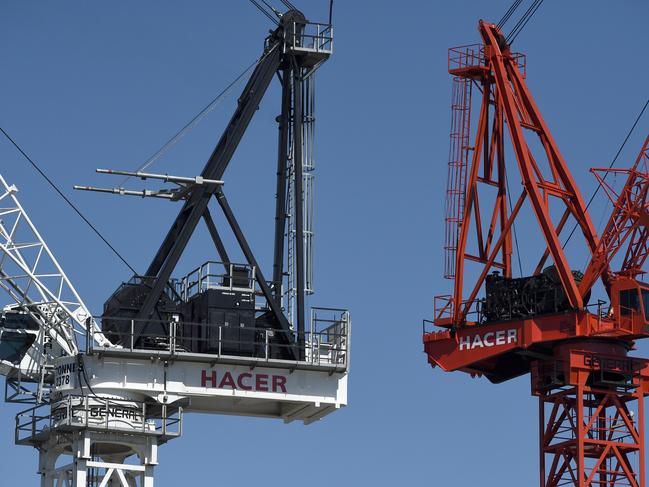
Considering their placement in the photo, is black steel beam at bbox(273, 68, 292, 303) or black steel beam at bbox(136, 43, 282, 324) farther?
black steel beam at bbox(273, 68, 292, 303)

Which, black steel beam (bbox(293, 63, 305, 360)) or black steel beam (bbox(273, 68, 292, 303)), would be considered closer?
black steel beam (bbox(293, 63, 305, 360))

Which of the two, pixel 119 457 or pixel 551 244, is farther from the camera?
pixel 551 244

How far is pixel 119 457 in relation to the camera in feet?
320

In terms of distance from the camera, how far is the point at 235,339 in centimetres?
9781

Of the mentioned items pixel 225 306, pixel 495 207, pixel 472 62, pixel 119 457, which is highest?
pixel 472 62

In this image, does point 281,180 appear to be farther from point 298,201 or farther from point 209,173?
point 209,173

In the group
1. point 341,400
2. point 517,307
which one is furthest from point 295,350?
point 517,307

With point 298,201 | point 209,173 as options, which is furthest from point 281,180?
point 209,173

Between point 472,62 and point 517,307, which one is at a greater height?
point 472,62

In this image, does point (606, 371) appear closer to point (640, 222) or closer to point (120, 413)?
point (640, 222)

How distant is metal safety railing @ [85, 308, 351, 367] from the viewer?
97188 millimetres

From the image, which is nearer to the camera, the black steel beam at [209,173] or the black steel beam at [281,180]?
the black steel beam at [209,173]

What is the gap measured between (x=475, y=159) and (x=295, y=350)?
107 ft

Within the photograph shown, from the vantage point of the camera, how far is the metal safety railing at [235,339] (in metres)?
97.2
